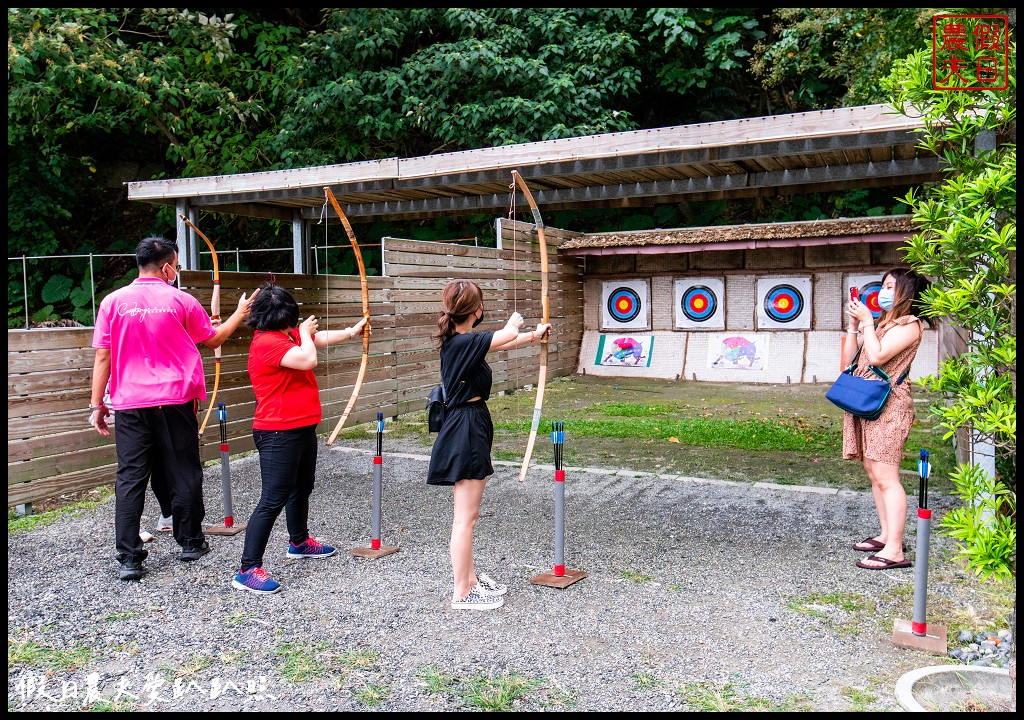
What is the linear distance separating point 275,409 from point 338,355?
3.93m

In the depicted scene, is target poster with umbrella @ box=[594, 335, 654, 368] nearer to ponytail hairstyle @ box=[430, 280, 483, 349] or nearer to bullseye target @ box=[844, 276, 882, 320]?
bullseye target @ box=[844, 276, 882, 320]

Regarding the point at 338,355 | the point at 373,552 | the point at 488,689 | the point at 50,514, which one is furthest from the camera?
the point at 338,355

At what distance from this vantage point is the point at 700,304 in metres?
11.9

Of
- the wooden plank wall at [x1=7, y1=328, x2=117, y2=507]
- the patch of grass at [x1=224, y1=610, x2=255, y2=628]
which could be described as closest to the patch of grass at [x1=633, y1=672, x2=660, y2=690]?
the patch of grass at [x1=224, y1=610, x2=255, y2=628]

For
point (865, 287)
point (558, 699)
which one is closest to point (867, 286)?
point (865, 287)

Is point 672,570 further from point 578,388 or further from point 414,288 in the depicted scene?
point 578,388

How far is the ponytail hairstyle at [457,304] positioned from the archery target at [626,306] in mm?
9014

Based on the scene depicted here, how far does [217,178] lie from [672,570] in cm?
504

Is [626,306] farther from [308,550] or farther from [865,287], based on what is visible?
[308,550]

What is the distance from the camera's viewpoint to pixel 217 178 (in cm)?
680

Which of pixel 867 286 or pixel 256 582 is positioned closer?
pixel 256 582

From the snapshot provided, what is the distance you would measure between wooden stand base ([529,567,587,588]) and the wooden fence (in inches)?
84.8

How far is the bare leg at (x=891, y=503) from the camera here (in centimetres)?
375

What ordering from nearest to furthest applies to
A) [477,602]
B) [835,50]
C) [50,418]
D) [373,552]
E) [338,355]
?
[477,602], [373,552], [50,418], [338,355], [835,50]
